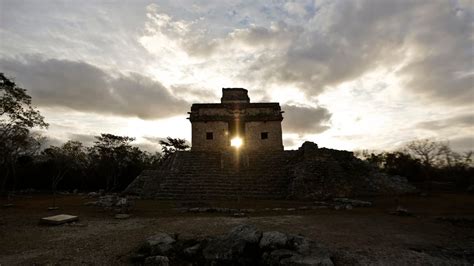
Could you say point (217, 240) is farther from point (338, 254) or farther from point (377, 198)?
point (377, 198)

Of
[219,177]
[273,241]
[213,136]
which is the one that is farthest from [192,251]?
[213,136]

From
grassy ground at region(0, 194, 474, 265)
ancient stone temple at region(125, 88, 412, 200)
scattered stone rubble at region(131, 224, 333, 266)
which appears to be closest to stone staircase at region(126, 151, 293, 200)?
ancient stone temple at region(125, 88, 412, 200)

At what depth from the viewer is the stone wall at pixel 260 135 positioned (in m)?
24.5

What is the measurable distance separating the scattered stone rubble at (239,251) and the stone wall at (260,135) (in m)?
18.8

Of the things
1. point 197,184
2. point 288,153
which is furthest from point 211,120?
point 197,184

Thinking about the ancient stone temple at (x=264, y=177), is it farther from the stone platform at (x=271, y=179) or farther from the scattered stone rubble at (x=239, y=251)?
the scattered stone rubble at (x=239, y=251)

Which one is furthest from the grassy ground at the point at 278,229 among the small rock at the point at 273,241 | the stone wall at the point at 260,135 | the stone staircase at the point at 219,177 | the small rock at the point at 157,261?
the stone wall at the point at 260,135

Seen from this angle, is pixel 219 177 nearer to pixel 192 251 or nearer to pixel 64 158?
pixel 192 251

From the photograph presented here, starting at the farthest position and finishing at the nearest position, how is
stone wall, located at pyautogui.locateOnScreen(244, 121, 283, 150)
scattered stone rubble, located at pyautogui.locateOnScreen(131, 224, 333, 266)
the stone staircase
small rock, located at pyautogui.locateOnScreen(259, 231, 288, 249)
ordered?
stone wall, located at pyautogui.locateOnScreen(244, 121, 283, 150), the stone staircase, small rock, located at pyautogui.locateOnScreen(259, 231, 288, 249), scattered stone rubble, located at pyautogui.locateOnScreen(131, 224, 333, 266)

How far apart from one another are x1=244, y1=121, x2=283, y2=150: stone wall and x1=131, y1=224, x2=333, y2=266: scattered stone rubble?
18808 mm

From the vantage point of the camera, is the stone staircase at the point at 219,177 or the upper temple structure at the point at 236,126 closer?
the stone staircase at the point at 219,177

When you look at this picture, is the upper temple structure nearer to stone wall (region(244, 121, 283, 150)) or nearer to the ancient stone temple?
stone wall (region(244, 121, 283, 150))

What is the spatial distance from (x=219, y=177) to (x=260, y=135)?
9.13 meters

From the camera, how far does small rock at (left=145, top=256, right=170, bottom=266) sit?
16.2 feet
